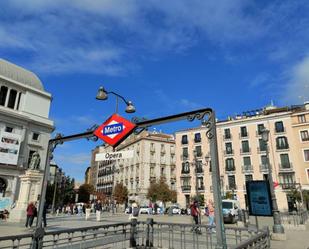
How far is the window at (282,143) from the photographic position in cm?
4847

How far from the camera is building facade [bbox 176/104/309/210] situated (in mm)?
46750

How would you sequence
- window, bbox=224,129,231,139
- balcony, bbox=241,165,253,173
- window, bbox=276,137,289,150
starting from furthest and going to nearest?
window, bbox=224,129,231,139
balcony, bbox=241,165,253,173
window, bbox=276,137,289,150

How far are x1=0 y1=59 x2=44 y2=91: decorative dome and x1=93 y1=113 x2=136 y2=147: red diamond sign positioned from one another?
41.1 meters

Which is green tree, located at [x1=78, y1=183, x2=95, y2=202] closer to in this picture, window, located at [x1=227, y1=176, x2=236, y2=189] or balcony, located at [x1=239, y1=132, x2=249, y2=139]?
window, located at [x1=227, y1=176, x2=236, y2=189]

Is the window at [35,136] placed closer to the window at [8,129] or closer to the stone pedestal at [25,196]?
the window at [8,129]

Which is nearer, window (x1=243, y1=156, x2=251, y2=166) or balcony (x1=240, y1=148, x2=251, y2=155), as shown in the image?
window (x1=243, y1=156, x2=251, y2=166)

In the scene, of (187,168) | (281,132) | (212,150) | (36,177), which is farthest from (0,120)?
(281,132)

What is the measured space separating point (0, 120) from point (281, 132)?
43.6m

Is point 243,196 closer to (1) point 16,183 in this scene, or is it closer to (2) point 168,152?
(2) point 168,152

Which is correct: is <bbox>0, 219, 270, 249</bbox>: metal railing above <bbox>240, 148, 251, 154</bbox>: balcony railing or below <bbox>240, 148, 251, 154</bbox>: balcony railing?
below

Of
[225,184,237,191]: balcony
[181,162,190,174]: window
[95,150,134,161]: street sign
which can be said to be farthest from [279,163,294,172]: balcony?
[95,150,134,161]: street sign

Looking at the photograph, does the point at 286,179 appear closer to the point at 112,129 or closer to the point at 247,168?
the point at 247,168

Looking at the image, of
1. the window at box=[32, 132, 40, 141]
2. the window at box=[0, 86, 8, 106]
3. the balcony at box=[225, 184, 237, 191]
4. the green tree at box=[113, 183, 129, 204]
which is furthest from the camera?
the green tree at box=[113, 183, 129, 204]

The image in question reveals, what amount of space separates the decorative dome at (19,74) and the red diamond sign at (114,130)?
4112 cm
